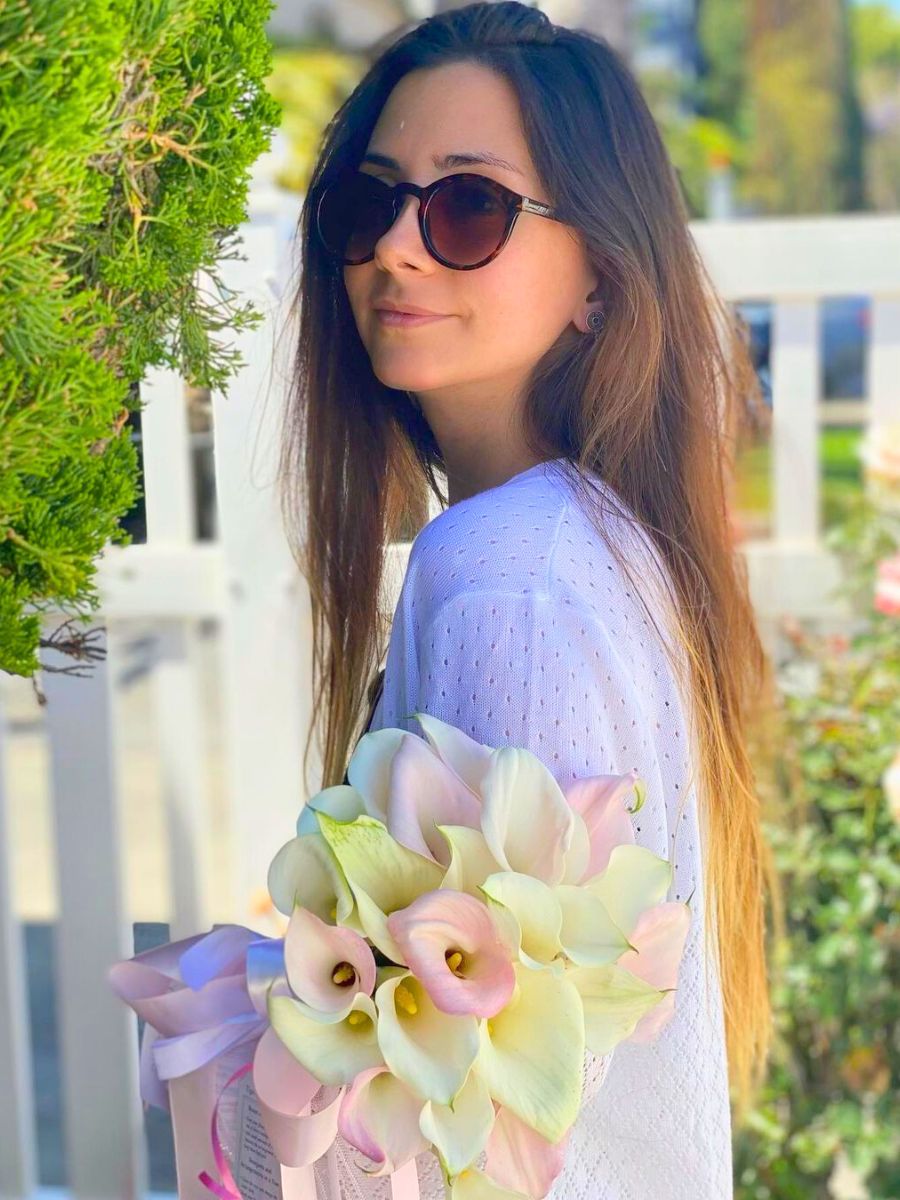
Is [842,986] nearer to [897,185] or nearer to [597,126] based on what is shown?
[597,126]

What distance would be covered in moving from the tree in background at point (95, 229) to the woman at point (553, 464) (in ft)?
0.74

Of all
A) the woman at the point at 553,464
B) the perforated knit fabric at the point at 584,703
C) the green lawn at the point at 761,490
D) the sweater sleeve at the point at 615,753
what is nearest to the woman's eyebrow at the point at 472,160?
the woman at the point at 553,464

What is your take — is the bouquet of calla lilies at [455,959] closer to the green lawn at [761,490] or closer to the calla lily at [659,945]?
the calla lily at [659,945]

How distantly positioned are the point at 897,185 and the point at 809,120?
2.45m

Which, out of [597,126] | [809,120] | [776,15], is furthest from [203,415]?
[809,120]

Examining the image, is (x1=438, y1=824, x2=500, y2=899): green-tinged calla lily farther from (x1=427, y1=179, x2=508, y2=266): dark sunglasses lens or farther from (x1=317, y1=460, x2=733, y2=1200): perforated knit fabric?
(x1=427, y1=179, x2=508, y2=266): dark sunglasses lens

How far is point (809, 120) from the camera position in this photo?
19.0 m

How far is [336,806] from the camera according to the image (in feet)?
2.65

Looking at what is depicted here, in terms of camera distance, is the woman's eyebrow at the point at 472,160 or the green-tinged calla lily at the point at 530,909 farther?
the woman's eyebrow at the point at 472,160

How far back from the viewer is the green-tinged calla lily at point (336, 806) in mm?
799

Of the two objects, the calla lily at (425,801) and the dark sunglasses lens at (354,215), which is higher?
the dark sunglasses lens at (354,215)

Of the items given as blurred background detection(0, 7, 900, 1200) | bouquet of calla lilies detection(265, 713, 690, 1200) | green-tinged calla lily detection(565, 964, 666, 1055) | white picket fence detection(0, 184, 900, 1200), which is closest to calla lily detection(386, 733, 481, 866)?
bouquet of calla lilies detection(265, 713, 690, 1200)

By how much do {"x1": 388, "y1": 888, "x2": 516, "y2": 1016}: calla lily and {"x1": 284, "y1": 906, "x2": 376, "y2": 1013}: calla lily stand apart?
24mm

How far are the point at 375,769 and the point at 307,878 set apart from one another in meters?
0.08
